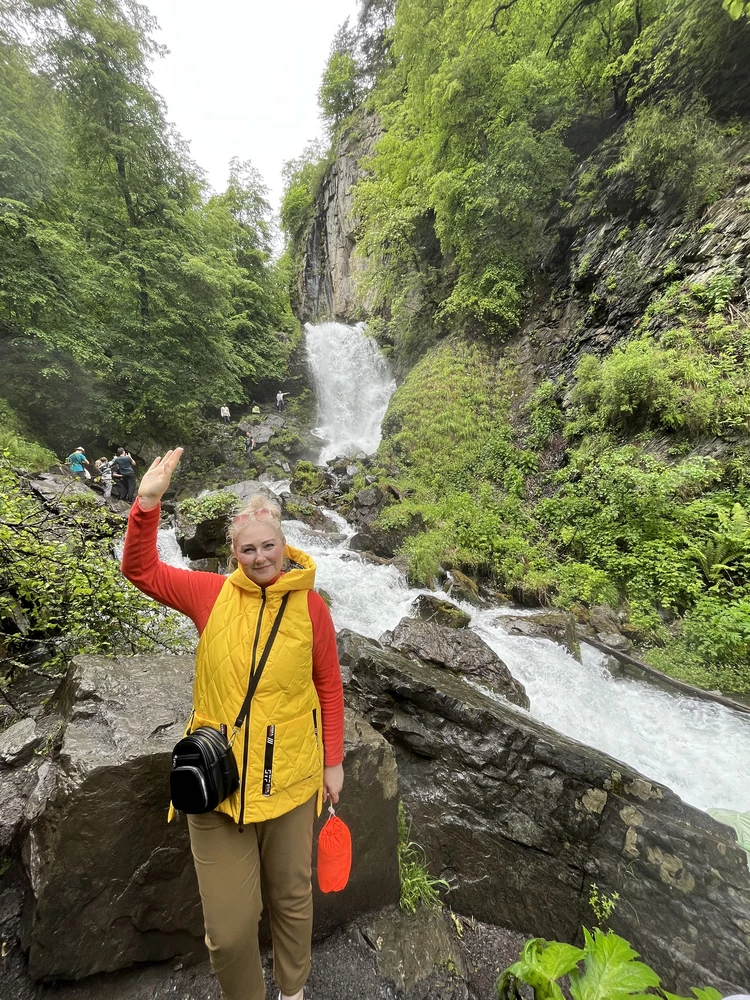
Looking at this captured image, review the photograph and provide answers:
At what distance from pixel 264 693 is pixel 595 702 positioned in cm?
512

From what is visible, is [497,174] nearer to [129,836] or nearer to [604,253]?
[604,253]

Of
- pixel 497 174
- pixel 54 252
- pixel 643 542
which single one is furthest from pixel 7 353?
pixel 643 542

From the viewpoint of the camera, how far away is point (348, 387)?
21.2 metres

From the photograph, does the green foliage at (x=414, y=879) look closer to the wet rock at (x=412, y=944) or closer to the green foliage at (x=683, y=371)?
the wet rock at (x=412, y=944)

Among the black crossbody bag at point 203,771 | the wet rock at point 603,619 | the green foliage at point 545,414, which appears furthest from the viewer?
the green foliage at point 545,414

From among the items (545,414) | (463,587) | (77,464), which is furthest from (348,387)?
(463,587)

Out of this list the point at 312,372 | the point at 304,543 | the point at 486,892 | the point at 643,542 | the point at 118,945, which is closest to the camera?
the point at 118,945

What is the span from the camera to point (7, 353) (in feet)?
35.4

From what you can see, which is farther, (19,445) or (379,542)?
(19,445)

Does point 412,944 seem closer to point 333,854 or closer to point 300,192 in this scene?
point 333,854

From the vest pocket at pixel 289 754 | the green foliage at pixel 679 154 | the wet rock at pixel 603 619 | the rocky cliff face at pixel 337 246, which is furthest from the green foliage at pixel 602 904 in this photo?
the rocky cliff face at pixel 337 246

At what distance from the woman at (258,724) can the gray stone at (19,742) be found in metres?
1.56

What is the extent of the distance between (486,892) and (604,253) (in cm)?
1276

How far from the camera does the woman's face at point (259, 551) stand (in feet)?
5.78
